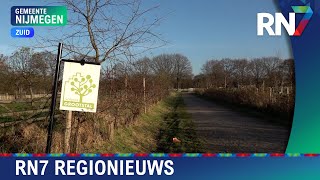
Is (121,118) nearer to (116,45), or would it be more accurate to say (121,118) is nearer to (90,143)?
(90,143)

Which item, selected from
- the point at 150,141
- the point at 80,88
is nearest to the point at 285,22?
the point at 80,88

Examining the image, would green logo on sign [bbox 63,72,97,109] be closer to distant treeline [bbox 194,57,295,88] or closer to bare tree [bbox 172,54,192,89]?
distant treeline [bbox 194,57,295,88]

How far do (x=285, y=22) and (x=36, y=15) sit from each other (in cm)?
297

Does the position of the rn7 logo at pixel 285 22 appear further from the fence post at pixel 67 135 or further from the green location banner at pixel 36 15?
the fence post at pixel 67 135

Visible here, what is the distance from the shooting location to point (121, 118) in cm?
1148

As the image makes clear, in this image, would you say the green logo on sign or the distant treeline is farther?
the distant treeline

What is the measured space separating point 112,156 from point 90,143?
4.43m

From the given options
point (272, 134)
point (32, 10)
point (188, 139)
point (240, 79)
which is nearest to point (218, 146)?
point (188, 139)

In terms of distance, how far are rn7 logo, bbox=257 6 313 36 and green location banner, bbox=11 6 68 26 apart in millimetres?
2370

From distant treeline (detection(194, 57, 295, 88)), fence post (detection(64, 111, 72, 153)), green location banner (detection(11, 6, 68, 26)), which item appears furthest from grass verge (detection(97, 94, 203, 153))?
distant treeline (detection(194, 57, 295, 88))

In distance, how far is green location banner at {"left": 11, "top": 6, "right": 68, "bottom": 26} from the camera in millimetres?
4098

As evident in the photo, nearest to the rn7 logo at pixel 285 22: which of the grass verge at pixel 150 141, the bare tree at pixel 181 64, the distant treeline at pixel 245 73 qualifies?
the grass verge at pixel 150 141

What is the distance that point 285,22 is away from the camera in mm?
4152

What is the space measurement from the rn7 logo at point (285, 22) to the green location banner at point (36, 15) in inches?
93.3
